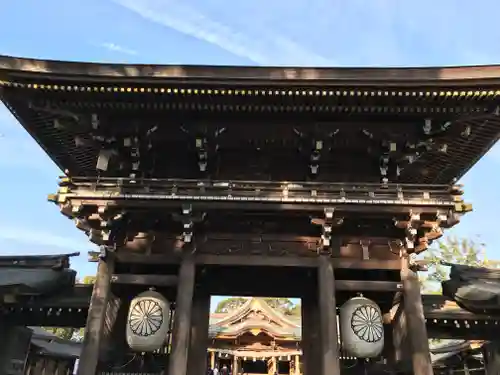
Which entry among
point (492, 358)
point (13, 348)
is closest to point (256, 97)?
point (492, 358)

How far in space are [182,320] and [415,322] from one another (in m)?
4.37

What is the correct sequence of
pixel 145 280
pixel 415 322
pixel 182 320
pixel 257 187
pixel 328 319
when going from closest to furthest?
pixel 328 319 → pixel 182 320 → pixel 415 322 → pixel 257 187 → pixel 145 280

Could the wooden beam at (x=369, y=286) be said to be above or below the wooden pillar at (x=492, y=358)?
above

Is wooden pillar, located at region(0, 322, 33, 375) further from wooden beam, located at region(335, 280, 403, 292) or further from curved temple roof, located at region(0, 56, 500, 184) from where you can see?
wooden beam, located at region(335, 280, 403, 292)

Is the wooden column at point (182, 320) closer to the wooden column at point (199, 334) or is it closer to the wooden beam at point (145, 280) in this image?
the wooden beam at point (145, 280)

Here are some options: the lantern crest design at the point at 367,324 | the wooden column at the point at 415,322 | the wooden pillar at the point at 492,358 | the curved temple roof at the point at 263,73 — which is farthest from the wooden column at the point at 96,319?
the wooden pillar at the point at 492,358

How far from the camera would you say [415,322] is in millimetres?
8000

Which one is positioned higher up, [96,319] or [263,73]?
[263,73]

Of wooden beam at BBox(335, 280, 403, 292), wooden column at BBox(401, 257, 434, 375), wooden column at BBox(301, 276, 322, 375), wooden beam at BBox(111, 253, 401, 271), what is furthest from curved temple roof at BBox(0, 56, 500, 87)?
wooden column at BBox(301, 276, 322, 375)

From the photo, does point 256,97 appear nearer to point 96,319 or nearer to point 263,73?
point 263,73

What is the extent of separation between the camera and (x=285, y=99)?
27.2 ft

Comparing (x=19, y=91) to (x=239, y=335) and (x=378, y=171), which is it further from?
(x=239, y=335)

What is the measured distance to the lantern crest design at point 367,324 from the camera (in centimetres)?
802

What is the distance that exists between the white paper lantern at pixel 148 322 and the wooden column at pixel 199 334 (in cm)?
88
